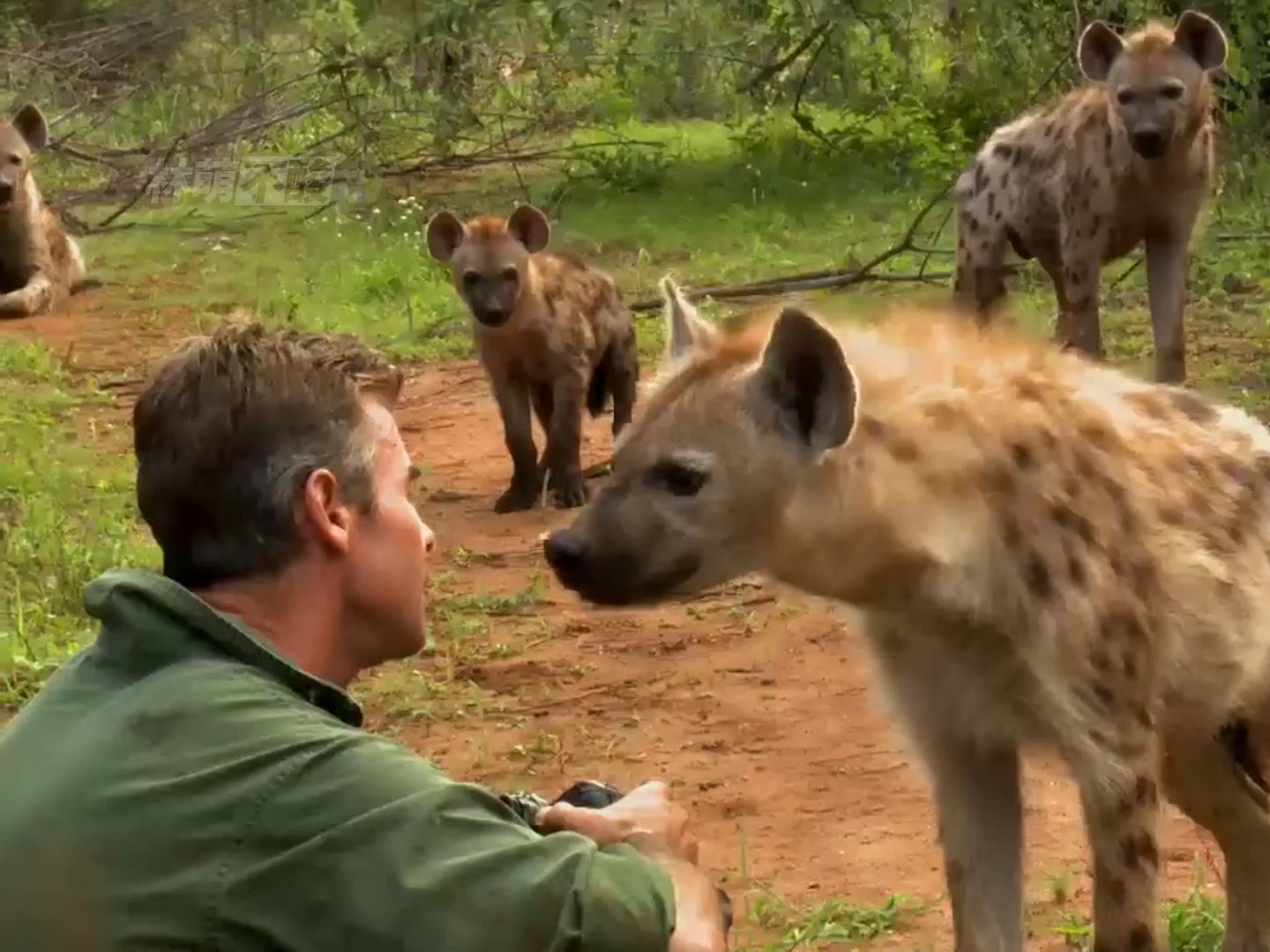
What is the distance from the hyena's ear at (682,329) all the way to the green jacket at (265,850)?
4.01ft

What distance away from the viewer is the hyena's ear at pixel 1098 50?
6.69 m

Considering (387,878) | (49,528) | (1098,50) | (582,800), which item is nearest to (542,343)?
(49,528)

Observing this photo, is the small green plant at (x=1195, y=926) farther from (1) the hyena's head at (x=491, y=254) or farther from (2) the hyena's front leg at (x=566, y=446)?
(1) the hyena's head at (x=491, y=254)

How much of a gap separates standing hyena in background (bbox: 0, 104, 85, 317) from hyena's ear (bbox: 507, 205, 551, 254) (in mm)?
3695

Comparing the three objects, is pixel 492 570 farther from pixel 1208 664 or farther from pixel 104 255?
pixel 104 255

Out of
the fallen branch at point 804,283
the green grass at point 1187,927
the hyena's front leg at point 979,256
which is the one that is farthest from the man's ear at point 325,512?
the fallen branch at point 804,283

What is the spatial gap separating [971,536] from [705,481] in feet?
1.09

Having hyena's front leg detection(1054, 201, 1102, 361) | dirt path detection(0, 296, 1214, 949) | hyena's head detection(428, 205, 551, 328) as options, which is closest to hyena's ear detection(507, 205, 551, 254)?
hyena's head detection(428, 205, 551, 328)

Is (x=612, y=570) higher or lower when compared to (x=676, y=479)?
lower

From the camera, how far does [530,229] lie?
6547 mm

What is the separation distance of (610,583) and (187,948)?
1.15 meters

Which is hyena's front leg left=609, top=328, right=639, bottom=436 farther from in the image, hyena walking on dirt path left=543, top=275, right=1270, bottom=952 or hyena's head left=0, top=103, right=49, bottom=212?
hyena's head left=0, top=103, right=49, bottom=212

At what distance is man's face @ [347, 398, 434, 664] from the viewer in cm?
195

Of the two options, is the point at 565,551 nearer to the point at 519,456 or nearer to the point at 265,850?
the point at 265,850
